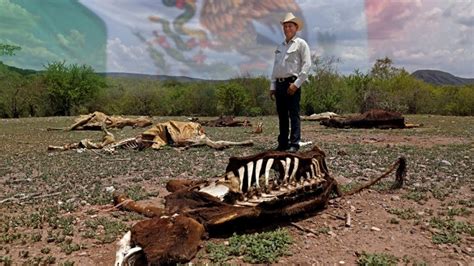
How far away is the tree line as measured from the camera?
33875 mm

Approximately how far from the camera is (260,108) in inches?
1439

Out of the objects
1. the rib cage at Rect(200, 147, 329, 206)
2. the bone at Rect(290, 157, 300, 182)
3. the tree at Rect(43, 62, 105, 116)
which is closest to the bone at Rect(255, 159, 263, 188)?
the rib cage at Rect(200, 147, 329, 206)

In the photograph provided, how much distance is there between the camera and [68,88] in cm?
4338

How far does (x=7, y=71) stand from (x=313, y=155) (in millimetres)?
47423

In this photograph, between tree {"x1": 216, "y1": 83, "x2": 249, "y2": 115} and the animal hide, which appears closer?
the animal hide

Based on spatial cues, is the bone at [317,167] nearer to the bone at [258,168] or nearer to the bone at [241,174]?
the bone at [258,168]

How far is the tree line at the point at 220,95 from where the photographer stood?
33.9 metres

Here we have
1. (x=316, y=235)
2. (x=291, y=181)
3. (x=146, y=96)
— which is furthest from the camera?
(x=146, y=96)

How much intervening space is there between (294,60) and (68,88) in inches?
1626

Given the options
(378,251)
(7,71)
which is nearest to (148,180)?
(378,251)

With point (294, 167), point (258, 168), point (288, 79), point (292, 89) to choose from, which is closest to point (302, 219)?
point (294, 167)

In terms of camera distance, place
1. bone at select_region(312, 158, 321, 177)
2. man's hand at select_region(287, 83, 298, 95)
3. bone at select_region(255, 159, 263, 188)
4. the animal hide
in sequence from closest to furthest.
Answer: the animal hide
bone at select_region(255, 159, 263, 188)
bone at select_region(312, 158, 321, 177)
man's hand at select_region(287, 83, 298, 95)

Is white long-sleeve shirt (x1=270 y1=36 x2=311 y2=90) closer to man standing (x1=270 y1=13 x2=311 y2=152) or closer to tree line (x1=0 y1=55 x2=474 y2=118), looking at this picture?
man standing (x1=270 y1=13 x2=311 y2=152)

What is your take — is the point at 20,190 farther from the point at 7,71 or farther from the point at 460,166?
the point at 7,71
